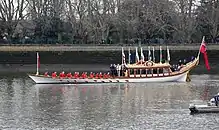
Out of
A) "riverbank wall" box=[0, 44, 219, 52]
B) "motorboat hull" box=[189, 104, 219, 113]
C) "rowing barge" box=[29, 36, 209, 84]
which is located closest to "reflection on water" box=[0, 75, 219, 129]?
"motorboat hull" box=[189, 104, 219, 113]

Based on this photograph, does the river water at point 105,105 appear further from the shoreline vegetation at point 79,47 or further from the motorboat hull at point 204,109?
the shoreline vegetation at point 79,47

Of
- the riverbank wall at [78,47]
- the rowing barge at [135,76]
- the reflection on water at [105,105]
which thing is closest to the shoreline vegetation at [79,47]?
the riverbank wall at [78,47]

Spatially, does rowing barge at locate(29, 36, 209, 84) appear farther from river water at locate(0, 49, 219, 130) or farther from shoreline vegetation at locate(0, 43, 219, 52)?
shoreline vegetation at locate(0, 43, 219, 52)

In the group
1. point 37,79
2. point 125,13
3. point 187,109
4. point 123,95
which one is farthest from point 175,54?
point 187,109

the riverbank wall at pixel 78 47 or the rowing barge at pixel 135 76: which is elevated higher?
the riverbank wall at pixel 78 47

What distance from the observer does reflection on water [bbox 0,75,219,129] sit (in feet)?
130

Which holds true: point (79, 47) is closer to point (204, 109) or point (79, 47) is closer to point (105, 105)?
point (105, 105)

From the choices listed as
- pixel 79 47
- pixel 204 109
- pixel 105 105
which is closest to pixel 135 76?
pixel 105 105

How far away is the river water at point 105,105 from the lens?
39469 mm

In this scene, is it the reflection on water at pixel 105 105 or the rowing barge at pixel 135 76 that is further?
the rowing barge at pixel 135 76

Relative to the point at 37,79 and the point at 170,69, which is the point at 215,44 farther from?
the point at 37,79

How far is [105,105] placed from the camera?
4753 centimetres

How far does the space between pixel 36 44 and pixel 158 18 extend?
2050 centimetres

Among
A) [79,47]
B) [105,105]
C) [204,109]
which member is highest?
[79,47]
